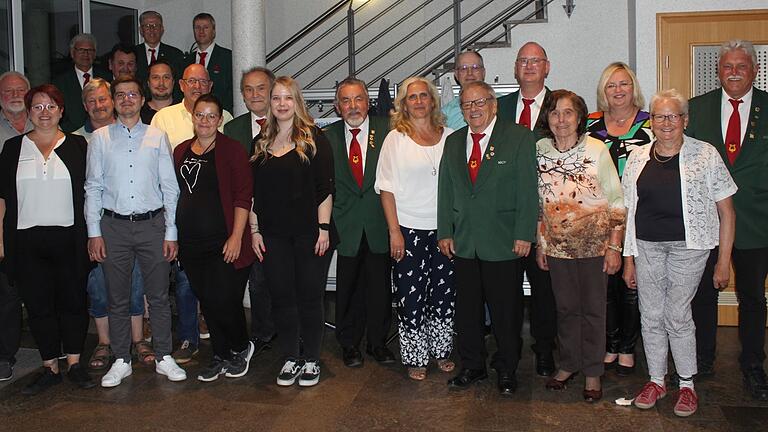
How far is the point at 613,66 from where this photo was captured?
405 cm

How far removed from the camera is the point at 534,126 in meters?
4.18

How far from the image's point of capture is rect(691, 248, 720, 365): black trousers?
13.2 feet

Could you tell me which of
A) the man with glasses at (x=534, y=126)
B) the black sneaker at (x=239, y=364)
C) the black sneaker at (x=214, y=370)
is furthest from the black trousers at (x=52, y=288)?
the man with glasses at (x=534, y=126)

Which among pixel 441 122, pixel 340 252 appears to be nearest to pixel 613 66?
pixel 441 122

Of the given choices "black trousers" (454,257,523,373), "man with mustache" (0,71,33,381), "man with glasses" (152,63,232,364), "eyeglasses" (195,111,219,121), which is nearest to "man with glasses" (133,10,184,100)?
"man with glasses" (152,63,232,364)

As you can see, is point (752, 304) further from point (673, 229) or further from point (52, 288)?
point (52, 288)

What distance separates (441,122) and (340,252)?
0.97 m

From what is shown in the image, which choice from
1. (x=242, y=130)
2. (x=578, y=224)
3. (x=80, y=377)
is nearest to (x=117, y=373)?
(x=80, y=377)

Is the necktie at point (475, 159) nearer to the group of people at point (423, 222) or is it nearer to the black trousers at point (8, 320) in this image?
the group of people at point (423, 222)

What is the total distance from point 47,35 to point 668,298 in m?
6.29

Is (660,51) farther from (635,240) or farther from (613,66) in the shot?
(635,240)

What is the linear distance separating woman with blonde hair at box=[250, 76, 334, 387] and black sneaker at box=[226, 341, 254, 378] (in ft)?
1.01

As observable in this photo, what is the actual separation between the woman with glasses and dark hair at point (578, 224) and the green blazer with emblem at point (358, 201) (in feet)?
3.21

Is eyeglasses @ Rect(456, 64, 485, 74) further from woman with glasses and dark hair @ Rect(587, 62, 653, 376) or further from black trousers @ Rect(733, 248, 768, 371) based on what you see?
black trousers @ Rect(733, 248, 768, 371)
